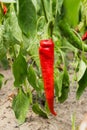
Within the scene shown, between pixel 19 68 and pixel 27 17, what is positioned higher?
pixel 27 17

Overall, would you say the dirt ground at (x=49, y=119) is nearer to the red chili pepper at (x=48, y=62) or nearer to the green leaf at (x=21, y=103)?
the green leaf at (x=21, y=103)

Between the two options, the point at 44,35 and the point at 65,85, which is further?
the point at 65,85

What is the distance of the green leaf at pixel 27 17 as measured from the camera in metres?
0.84

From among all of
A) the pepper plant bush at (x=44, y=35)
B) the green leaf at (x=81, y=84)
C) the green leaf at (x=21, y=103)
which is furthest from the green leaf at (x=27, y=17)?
the green leaf at (x=21, y=103)

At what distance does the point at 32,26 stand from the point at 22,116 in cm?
71

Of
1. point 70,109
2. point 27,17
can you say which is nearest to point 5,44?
point 27,17

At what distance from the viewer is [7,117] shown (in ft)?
5.98

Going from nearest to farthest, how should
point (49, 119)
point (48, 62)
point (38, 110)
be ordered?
point (48, 62)
point (38, 110)
point (49, 119)

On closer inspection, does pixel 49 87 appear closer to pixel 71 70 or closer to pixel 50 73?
pixel 50 73

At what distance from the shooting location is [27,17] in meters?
0.88

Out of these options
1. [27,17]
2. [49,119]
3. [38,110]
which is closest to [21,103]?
[38,110]

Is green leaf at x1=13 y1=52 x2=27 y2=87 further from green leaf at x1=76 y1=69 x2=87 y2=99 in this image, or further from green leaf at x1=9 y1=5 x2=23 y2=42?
green leaf at x1=76 y1=69 x2=87 y2=99

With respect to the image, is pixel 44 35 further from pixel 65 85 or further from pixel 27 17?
pixel 65 85

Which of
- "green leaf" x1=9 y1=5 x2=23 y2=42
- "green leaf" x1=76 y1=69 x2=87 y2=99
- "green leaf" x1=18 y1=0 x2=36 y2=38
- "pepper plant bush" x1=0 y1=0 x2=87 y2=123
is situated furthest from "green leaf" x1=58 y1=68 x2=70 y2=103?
"green leaf" x1=18 y1=0 x2=36 y2=38
